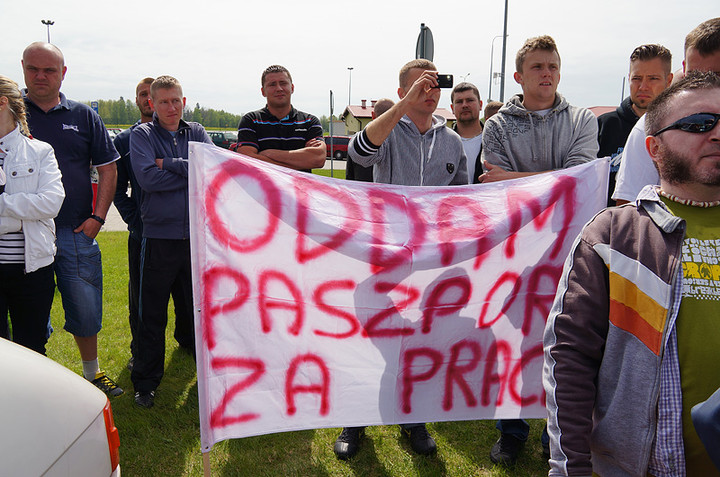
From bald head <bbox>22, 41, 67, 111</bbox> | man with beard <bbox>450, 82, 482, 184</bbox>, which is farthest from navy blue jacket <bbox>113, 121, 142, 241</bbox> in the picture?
man with beard <bbox>450, 82, 482, 184</bbox>

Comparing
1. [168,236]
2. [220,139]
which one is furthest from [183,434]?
[220,139]

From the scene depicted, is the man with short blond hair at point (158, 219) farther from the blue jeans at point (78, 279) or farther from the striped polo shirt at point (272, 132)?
the striped polo shirt at point (272, 132)

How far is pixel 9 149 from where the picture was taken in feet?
10.1

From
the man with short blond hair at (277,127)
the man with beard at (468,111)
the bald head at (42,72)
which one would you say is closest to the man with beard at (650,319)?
the man with short blond hair at (277,127)

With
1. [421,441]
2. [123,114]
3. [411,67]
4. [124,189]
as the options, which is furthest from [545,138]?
[123,114]

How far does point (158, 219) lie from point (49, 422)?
2.36 meters

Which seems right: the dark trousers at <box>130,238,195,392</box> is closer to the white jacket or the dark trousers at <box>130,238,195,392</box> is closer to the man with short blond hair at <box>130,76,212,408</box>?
the man with short blond hair at <box>130,76,212,408</box>

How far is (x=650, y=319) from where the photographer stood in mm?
1464

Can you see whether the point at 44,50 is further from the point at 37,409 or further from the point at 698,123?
the point at 698,123

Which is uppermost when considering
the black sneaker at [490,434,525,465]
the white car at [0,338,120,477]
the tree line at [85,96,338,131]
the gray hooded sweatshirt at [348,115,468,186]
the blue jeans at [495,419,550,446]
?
the tree line at [85,96,338,131]

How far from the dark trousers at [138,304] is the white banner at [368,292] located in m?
1.79

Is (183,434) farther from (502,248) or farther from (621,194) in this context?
(621,194)

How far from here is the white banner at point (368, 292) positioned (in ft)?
8.30

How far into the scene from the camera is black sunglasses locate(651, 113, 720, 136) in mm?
1506
